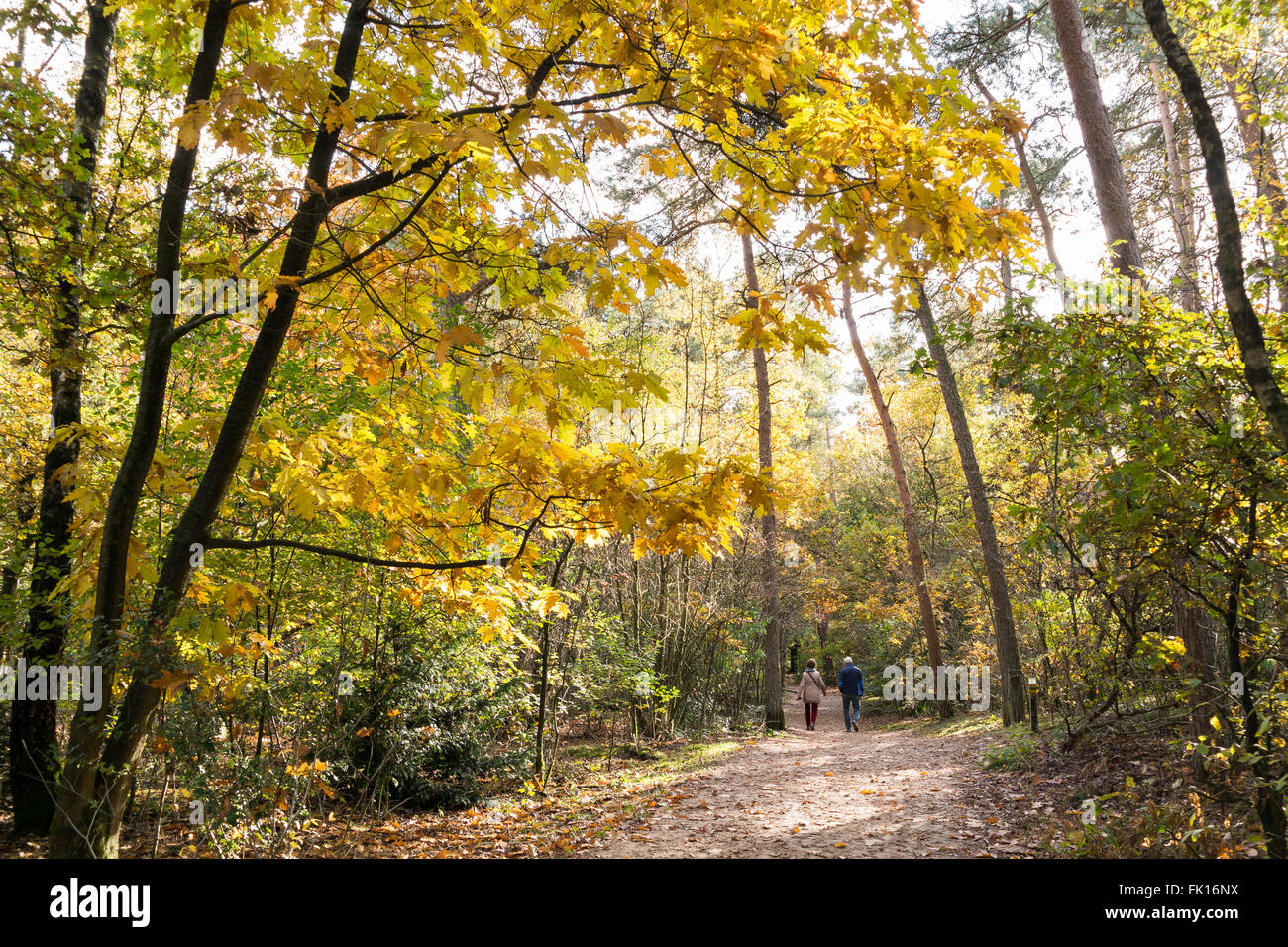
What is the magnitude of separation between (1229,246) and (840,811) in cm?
514

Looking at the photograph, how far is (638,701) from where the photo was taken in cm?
1056

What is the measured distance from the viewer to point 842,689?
15.8 meters

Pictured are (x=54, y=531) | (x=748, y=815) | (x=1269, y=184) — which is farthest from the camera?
(x=54, y=531)

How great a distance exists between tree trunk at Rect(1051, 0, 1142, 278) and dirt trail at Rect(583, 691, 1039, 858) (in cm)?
488

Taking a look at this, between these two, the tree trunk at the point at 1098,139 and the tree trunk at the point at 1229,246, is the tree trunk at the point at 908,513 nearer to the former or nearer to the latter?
the tree trunk at the point at 1098,139

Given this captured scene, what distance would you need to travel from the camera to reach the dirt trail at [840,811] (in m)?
5.07

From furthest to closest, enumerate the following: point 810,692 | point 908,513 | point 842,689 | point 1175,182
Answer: point 842,689 < point 908,513 < point 810,692 < point 1175,182

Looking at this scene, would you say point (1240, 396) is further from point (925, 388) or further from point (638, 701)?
point (925, 388)

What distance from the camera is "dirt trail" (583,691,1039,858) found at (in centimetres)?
507

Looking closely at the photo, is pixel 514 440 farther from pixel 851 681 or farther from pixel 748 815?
pixel 851 681

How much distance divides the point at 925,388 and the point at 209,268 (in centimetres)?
1918

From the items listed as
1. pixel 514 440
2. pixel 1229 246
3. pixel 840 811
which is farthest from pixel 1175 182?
pixel 514 440

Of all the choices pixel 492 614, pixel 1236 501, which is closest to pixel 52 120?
pixel 492 614

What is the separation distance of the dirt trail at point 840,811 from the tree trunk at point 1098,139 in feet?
16.0
